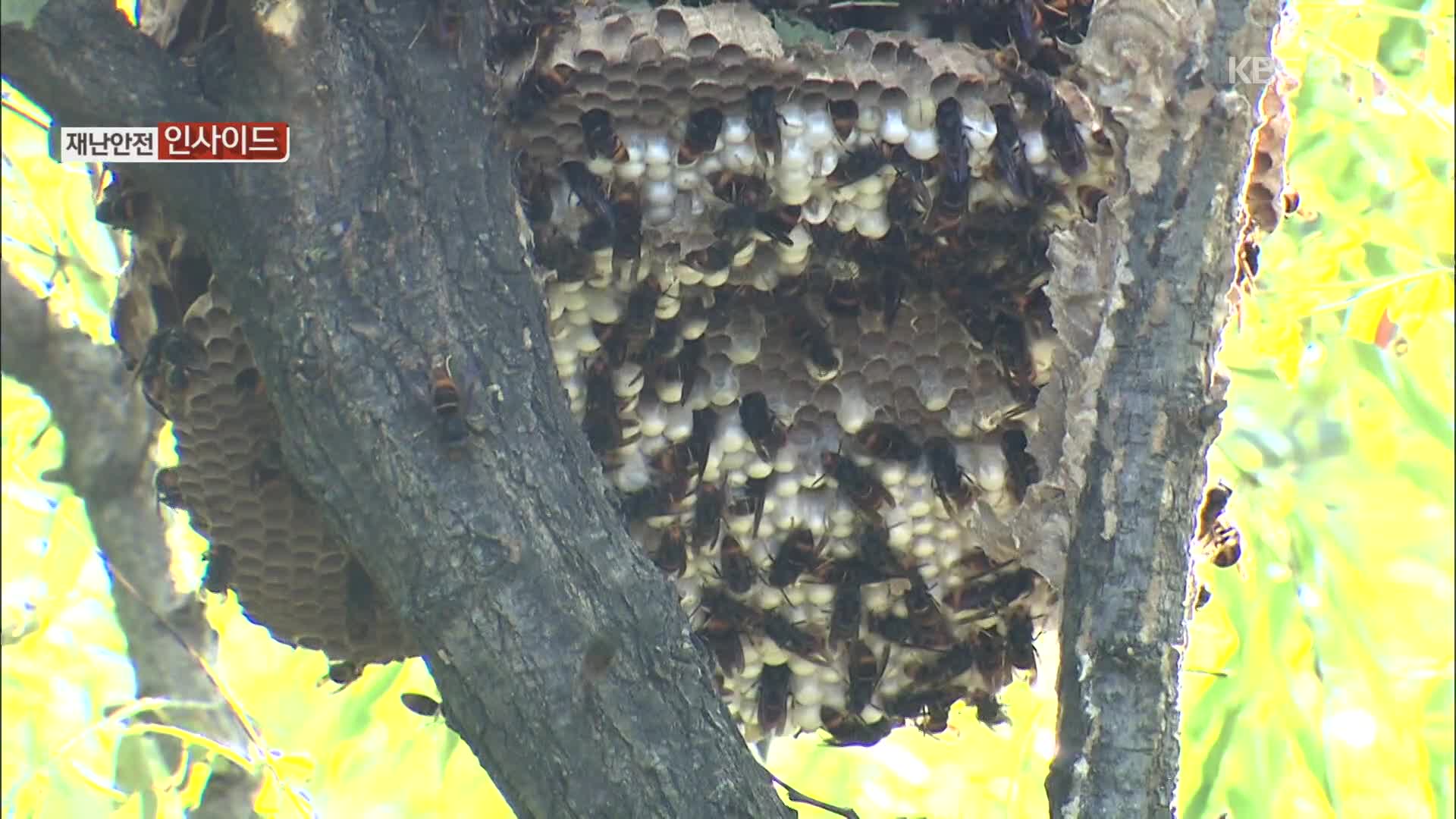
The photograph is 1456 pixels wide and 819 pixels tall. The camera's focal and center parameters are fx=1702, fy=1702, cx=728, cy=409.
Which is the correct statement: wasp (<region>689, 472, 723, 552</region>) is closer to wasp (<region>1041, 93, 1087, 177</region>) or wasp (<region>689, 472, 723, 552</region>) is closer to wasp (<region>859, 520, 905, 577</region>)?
wasp (<region>859, 520, 905, 577</region>)

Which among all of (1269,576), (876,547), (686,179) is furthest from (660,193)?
(1269,576)

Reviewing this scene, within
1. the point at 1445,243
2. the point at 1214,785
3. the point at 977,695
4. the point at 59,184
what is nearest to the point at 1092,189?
the point at 977,695

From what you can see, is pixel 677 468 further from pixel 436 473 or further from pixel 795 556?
pixel 436 473

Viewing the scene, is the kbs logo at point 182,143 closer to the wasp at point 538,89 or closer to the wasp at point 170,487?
the wasp at point 538,89

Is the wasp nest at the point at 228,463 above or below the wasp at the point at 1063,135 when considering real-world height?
below

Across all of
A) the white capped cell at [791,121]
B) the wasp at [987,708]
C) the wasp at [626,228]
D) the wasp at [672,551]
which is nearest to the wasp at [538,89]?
the wasp at [626,228]
